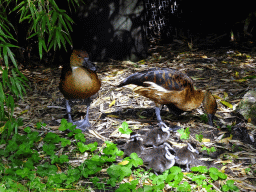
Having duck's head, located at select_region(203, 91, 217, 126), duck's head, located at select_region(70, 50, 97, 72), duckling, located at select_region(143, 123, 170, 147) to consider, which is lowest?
duckling, located at select_region(143, 123, 170, 147)

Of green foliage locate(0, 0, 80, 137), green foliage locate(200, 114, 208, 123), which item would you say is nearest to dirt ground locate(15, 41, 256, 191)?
green foliage locate(200, 114, 208, 123)

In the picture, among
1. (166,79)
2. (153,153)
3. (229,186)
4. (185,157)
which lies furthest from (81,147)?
(229,186)

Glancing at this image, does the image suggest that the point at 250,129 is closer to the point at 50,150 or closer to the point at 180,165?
the point at 180,165

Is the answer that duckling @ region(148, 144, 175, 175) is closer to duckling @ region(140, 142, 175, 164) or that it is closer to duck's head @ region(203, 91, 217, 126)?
duckling @ region(140, 142, 175, 164)

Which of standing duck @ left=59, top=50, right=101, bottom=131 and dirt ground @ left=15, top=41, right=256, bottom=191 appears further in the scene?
standing duck @ left=59, top=50, right=101, bottom=131

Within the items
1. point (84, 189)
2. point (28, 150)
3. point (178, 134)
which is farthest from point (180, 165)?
point (28, 150)

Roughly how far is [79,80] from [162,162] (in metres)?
1.48

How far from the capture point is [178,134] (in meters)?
3.28

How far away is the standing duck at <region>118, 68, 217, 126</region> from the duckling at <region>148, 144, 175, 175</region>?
0.83 m

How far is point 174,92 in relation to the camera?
330 cm

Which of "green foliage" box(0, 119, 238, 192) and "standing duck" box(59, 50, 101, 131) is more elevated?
"standing duck" box(59, 50, 101, 131)

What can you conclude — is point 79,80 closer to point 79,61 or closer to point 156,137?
point 79,61

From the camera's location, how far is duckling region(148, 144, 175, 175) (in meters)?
2.56

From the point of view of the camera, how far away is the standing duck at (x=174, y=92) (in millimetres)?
3303
